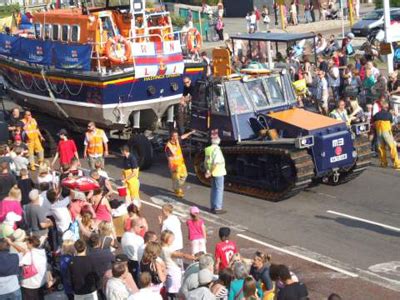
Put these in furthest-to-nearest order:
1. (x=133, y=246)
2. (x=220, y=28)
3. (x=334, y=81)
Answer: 1. (x=220, y=28)
2. (x=334, y=81)
3. (x=133, y=246)

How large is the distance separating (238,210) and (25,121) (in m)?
6.08

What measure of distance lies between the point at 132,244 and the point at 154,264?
0.98m

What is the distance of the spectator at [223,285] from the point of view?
956 centimetres

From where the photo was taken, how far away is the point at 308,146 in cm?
1579

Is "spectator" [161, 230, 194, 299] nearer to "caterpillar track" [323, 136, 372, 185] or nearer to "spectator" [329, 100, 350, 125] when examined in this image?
"caterpillar track" [323, 136, 372, 185]

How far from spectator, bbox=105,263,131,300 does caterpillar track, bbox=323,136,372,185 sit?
7.90 m

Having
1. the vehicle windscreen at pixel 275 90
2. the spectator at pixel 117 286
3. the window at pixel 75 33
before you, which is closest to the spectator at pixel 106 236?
the spectator at pixel 117 286

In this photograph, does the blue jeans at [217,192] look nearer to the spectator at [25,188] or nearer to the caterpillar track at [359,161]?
the caterpillar track at [359,161]

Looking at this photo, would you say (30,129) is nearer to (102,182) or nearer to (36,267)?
(102,182)

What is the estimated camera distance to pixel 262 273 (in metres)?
10.2

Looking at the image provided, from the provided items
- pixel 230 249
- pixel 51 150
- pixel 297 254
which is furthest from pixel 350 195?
pixel 51 150

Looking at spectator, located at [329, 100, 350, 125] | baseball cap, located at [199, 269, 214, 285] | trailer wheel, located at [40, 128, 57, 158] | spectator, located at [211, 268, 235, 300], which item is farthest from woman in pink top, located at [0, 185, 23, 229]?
trailer wheel, located at [40, 128, 57, 158]

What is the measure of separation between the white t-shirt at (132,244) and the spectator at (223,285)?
6.54 feet

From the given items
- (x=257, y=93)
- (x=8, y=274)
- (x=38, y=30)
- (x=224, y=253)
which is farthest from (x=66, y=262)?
(x=38, y=30)
